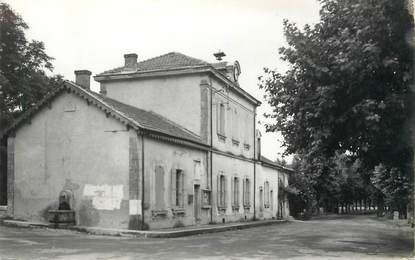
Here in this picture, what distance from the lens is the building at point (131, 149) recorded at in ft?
69.7

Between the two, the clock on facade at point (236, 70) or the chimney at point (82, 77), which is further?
the clock on facade at point (236, 70)

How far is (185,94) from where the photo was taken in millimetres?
→ 28391

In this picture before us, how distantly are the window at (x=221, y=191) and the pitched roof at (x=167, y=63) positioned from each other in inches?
259

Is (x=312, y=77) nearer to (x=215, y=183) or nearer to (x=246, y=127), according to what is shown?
(x=215, y=183)

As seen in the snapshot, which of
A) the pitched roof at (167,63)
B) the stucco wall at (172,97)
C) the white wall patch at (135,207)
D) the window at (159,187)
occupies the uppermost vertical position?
the pitched roof at (167,63)

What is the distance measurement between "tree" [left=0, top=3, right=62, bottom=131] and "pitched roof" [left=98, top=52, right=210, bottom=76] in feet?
30.3

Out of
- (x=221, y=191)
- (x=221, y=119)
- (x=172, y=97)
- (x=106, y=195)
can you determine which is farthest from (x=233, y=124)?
(x=106, y=195)

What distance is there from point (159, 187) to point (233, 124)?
11612 millimetres

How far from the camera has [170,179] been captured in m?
23.8

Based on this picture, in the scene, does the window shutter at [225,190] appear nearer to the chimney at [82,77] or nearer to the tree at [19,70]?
the chimney at [82,77]

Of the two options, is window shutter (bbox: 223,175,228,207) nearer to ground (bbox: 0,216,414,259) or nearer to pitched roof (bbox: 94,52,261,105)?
pitched roof (bbox: 94,52,261,105)

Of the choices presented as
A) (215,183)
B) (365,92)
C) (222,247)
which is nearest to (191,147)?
(215,183)

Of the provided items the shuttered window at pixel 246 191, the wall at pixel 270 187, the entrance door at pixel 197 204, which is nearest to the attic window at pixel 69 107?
the entrance door at pixel 197 204

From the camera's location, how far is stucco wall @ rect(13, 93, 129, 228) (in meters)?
21.2
